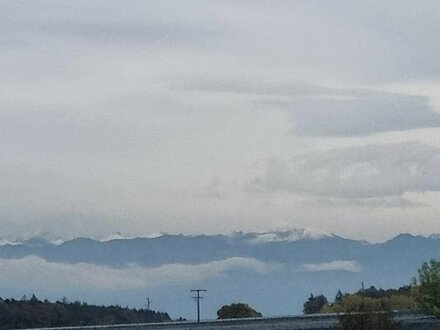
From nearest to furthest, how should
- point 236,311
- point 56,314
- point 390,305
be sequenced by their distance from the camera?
point 390,305
point 236,311
point 56,314

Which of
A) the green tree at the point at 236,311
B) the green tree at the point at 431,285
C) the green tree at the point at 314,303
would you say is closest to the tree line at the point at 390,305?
the green tree at the point at 431,285

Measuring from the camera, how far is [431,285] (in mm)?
78000

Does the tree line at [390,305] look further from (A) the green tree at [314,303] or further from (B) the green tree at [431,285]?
(A) the green tree at [314,303]

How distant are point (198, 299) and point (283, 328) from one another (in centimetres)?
4068

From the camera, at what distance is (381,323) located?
7012cm

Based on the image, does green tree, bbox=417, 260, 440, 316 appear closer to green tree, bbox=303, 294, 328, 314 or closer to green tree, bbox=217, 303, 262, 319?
green tree, bbox=217, 303, 262, 319

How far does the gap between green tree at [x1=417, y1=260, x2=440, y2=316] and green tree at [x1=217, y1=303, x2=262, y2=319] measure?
37403 millimetres

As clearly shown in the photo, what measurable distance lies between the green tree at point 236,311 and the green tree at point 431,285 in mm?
37403

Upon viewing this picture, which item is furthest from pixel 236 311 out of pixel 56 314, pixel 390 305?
pixel 390 305

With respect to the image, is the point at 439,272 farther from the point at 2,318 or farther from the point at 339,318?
the point at 2,318

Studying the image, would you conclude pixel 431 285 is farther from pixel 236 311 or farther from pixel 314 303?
pixel 314 303

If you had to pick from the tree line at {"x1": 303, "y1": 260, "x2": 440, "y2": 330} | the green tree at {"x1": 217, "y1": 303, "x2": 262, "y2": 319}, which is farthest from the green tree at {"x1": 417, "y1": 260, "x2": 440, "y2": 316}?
the green tree at {"x1": 217, "y1": 303, "x2": 262, "y2": 319}

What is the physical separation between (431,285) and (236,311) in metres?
40.4

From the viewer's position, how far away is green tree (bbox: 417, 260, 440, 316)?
77.7 m
